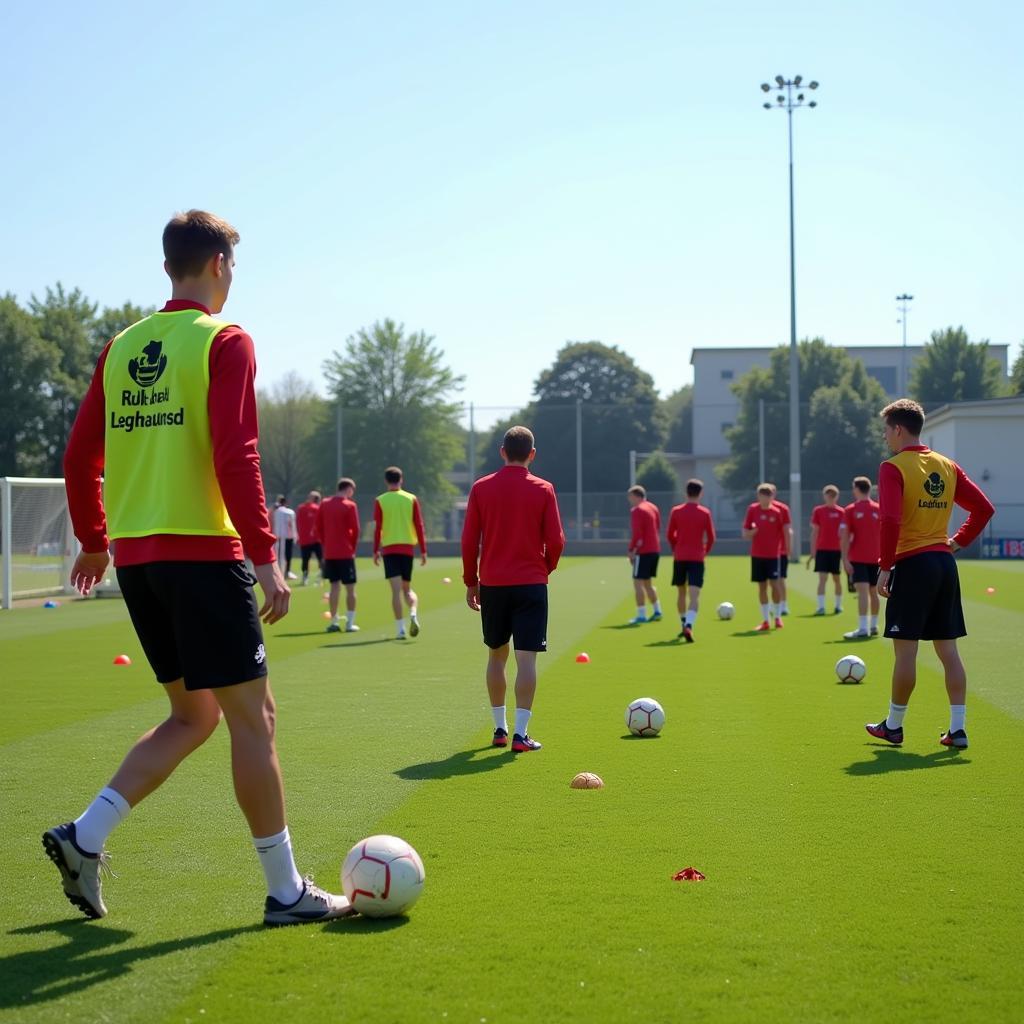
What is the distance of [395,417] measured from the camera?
6306cm

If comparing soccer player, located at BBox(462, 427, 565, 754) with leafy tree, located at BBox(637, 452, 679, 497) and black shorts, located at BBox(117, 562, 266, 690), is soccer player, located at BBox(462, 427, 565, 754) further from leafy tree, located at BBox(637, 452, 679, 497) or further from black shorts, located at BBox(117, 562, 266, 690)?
leafy tree, located at BBox(637, 452, 679, 497)

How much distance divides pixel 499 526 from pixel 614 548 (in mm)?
46802

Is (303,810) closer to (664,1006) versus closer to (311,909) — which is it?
(311,909)

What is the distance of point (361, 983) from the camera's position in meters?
4.21

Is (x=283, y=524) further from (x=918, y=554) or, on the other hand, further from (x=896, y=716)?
(x=918, y=554)


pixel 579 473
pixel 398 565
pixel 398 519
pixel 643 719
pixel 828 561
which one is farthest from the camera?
pixel 579 473

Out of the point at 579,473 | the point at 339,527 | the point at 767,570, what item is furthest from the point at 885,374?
the point at 339,527

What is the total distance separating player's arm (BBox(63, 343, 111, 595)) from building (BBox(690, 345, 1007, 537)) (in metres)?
78.9

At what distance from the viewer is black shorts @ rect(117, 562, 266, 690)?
176 inches

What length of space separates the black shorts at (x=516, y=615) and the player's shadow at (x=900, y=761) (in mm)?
2191

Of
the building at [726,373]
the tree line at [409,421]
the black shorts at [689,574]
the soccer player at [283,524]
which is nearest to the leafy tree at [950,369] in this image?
the building at [726,373]

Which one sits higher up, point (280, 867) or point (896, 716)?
point (280, 867)

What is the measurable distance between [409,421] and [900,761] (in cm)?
5527

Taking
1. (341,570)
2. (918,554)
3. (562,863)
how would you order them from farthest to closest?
(341,570), (918,554), (562,863)
